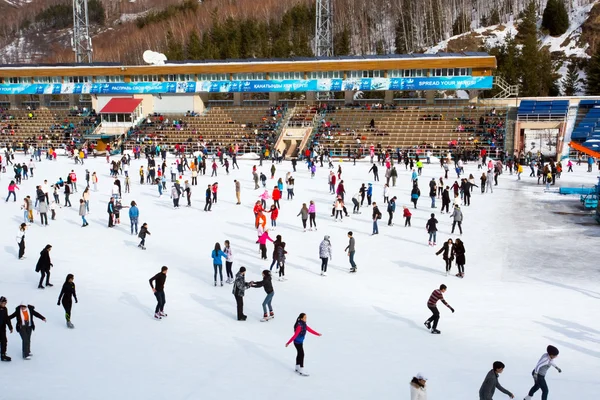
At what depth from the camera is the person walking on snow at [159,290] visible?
1340cm

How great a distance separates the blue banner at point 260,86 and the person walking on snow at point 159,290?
43.0 metres

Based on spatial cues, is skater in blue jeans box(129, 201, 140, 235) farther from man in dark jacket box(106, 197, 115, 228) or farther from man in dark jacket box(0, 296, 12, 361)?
man in dark jacket box(0, 296, 12, 361)

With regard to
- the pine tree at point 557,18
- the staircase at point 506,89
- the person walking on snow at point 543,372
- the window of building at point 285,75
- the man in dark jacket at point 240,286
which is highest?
the pine tree at point 557,18

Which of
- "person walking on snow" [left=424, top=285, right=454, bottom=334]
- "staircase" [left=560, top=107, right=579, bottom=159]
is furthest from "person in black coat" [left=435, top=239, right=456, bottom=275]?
"staircase" [left=560, top=107, right=579, bottom=159]

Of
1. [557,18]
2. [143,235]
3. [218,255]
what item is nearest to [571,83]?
[557,18]

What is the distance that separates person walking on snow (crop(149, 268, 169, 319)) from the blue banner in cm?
4302

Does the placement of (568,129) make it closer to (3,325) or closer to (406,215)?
(406,215)

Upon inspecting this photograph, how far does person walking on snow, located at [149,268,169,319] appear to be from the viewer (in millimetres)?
13398

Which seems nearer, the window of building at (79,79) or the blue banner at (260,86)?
the blue banner at (260,86)

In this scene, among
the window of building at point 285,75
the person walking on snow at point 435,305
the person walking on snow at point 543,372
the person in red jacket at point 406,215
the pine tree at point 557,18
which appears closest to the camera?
the person walking on snow at point 543,372

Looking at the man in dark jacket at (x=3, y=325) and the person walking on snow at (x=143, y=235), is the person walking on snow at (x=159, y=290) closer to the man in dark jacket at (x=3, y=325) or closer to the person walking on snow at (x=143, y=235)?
the man in dark jacket at (x=3, y=325)

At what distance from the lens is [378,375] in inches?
431

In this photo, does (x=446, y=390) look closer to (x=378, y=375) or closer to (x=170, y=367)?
(x=378, y=375)

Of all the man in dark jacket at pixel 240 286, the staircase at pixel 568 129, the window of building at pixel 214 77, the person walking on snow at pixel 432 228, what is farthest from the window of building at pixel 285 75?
the man in dark jacket at pixel 240 286
